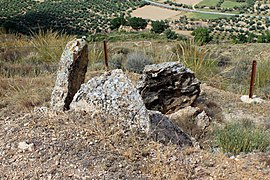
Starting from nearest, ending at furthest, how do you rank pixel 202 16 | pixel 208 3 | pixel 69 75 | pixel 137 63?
pixel 69 75, pixel 137 63, pixel 202 16, pixel 208 3

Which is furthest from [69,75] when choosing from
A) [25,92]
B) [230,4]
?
[230,4]

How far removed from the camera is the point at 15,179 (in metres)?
3.73

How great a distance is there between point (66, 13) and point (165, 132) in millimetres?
46236

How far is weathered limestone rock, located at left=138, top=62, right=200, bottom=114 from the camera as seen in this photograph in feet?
22.1

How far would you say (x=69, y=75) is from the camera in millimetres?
5793

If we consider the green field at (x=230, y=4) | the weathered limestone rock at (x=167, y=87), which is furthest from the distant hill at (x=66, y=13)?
the weathered limestone rock at (x=167, y=87)

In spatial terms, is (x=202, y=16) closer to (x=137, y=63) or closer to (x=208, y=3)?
(x=208, y=3)

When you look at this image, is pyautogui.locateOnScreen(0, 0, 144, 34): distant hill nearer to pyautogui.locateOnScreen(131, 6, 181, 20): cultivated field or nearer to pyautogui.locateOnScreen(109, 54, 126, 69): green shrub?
pyautogui.locateOnScreen(131, 6, 181, 20): cultivated field

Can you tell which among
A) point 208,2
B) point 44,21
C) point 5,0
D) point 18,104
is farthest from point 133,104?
point 208,2

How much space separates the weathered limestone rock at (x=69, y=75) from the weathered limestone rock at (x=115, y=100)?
751 mm

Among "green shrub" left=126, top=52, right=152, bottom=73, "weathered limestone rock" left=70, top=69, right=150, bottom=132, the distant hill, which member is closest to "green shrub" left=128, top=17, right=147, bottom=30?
the distant hill

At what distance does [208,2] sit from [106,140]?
66.6 m

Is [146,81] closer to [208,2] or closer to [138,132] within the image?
[138,132]

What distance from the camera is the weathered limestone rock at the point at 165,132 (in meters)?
4.43
